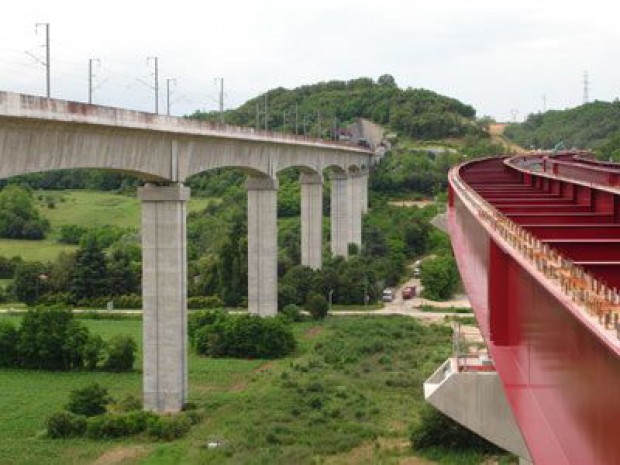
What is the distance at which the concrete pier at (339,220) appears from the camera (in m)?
64.5

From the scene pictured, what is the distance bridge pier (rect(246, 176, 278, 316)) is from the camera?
43.1 meters

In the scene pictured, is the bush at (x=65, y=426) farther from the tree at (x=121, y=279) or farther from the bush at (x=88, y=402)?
the tree at (x=121, y=279)

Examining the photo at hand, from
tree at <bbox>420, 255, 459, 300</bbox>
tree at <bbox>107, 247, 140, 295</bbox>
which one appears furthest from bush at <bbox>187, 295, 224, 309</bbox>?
tree at <bbox>420, 255, 459, 300</bbox>

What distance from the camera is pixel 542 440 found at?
7074 millimetres

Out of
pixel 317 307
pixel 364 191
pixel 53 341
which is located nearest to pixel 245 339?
pixel 53 341

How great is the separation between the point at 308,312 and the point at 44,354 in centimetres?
1684

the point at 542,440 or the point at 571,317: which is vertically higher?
the point at 571,317

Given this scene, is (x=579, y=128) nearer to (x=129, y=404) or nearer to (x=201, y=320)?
(x=201, y=320)

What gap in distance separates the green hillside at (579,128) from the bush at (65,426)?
114 m

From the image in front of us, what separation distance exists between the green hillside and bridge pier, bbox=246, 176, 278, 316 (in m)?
94.0

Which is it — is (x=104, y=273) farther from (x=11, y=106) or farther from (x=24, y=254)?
(x=11, y=106)

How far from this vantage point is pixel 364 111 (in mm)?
130500

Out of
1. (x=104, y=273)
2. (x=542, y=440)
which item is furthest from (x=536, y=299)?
(x=104, y=273)

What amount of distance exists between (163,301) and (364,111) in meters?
106
